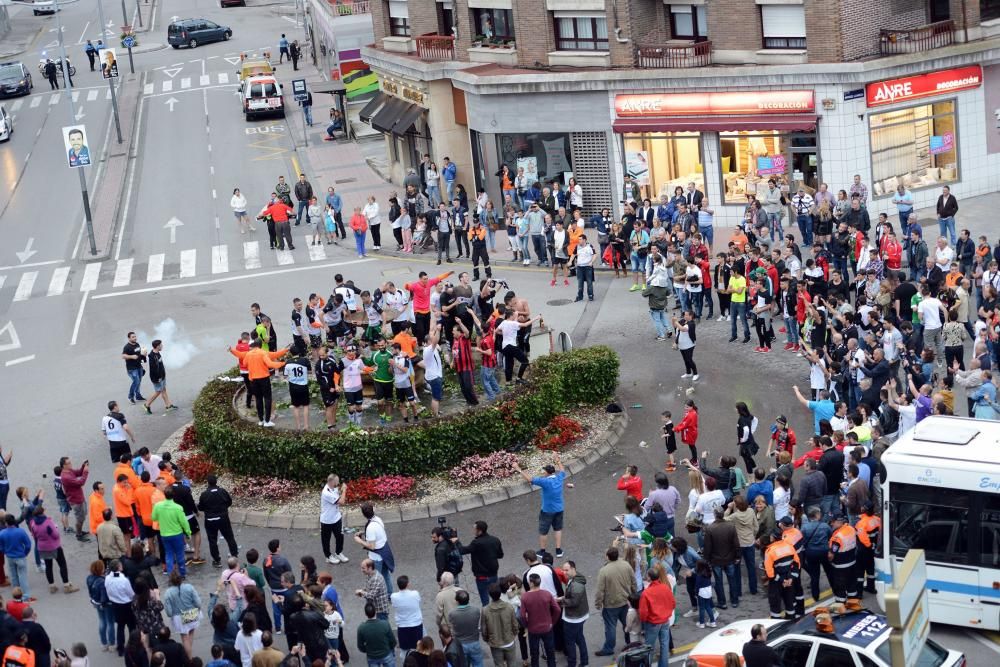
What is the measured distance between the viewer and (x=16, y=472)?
26891 mm

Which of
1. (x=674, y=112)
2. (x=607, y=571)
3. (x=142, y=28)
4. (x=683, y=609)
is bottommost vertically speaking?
(x=683, y=609)

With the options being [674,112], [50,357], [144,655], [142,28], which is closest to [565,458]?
[144,655]

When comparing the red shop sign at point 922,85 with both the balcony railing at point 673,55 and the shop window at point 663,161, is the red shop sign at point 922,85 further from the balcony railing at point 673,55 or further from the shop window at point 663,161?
the shop window at point 663,161

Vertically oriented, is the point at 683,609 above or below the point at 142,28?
below

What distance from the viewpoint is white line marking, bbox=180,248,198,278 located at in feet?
134

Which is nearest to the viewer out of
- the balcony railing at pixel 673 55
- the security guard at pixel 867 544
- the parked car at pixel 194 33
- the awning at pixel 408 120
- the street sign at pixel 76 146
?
the security guard at pixel 867 544

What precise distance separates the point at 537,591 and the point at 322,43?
56315 millimetres

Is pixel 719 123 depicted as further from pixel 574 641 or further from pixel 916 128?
pixel 574 641

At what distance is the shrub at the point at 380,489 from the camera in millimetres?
23219

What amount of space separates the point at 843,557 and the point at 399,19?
35.3 metres

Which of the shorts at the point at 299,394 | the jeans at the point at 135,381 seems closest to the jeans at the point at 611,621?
the shorts at the point at 299,394

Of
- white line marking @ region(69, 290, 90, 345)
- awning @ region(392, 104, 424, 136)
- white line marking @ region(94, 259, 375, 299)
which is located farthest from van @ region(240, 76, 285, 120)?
white line marking @ region(69, 290, 90, 345)

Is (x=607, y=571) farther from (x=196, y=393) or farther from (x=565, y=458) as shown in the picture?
(x=196, y=393)

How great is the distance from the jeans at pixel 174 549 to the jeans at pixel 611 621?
6.98 meters
